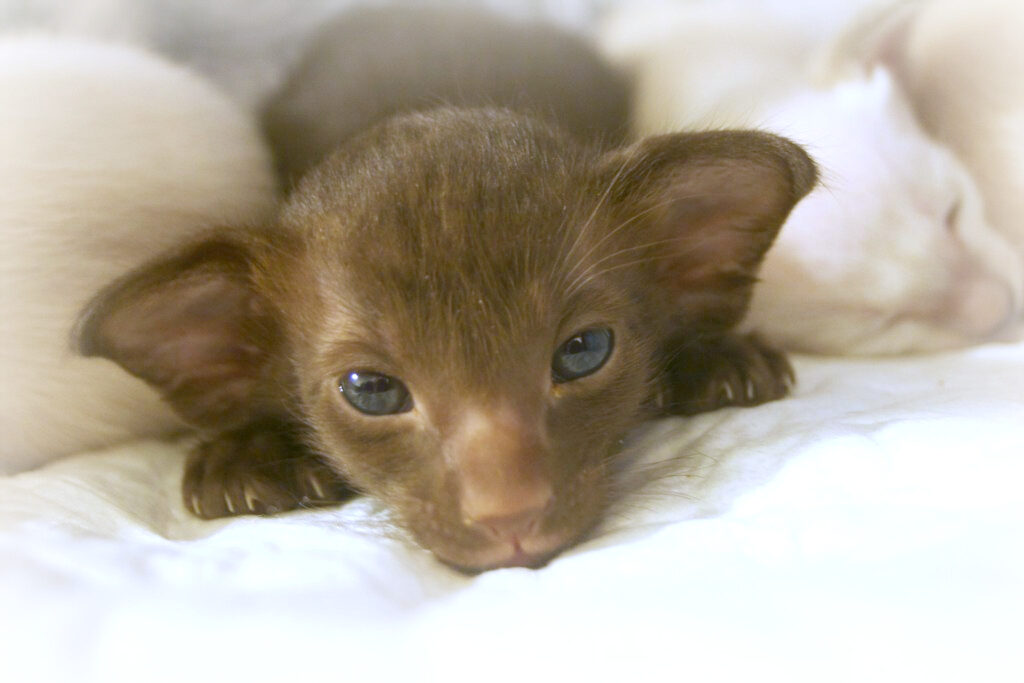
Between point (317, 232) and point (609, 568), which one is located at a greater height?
point (317, 232)

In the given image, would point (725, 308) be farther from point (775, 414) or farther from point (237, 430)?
point (237, 430)

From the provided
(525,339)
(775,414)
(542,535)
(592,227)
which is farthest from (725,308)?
(542,535)

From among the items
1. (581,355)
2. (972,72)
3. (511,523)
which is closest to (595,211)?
(581,355)

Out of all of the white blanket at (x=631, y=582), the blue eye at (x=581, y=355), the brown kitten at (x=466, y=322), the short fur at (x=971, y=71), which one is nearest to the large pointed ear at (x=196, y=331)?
the brown kitten at (x=466, y=322)

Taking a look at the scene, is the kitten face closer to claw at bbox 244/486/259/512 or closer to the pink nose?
the pink nose

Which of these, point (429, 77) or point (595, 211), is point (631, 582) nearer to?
point (595, 211)
